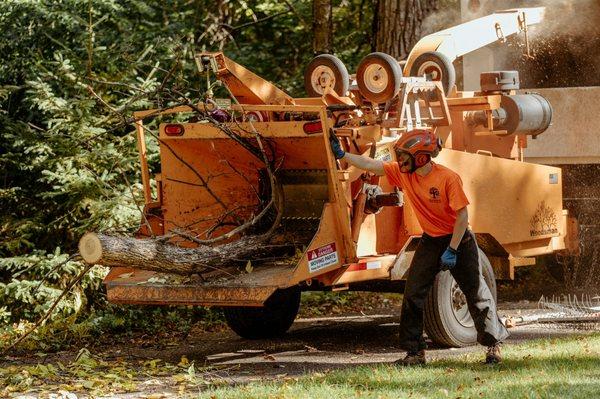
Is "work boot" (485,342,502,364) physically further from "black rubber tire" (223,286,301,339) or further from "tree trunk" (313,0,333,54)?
"tree trunk" (313,0,333,54)

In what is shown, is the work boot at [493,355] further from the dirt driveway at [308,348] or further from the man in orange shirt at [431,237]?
the dirt driveway at [308,348]

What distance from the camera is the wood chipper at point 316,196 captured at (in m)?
9.09

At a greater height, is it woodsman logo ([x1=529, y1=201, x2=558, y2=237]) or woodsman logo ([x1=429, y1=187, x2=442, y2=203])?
woodsman logo ([x1=429, y1=187, x2=442, y2=203])

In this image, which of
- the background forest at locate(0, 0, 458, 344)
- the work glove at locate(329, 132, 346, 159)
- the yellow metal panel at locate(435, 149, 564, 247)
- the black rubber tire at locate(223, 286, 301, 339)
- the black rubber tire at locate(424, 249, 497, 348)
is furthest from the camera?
the background forest at locate(0, 0, 458, 344)

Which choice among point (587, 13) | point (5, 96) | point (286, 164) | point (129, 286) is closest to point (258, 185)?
point (286, 164)

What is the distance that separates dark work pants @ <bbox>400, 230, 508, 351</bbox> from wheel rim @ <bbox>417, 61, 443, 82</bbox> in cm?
234

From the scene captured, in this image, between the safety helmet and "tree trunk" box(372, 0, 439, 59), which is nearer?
the safety helmet

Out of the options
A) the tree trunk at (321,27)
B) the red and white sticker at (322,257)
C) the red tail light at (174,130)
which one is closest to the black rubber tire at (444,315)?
the red and white sticker at (322,257)

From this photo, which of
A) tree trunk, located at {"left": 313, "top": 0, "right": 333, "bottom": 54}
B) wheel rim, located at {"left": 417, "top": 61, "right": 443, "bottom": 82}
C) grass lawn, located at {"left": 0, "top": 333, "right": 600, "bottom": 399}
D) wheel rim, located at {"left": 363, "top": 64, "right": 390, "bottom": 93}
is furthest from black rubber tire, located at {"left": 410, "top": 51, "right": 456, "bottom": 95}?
tree trunk, located at {"left": 313, "top": 0, "right": 333, "bottom": 54}

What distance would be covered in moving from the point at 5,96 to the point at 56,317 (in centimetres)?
252

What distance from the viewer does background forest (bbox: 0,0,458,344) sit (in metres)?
11.7

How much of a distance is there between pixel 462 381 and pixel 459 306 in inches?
85.0

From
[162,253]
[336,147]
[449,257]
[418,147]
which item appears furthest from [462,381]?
[162,253]

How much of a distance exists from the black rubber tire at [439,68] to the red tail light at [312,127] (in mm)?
1887
